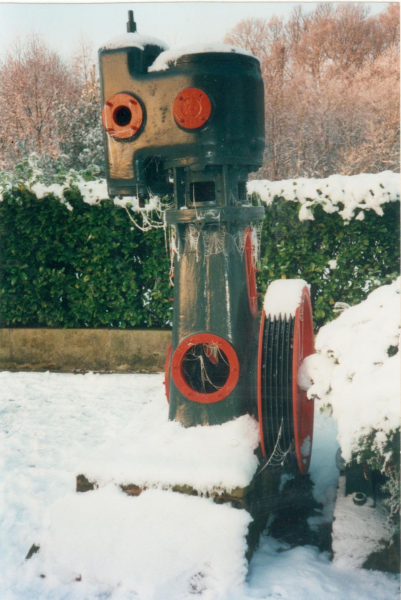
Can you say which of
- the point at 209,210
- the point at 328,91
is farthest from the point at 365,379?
the point at 328,91

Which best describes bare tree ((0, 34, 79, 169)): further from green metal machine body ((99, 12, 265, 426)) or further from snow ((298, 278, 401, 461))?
snow ((298, 278, 401, 461))

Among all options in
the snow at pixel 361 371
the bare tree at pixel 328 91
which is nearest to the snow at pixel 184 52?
the bare tree at pixel 328 91

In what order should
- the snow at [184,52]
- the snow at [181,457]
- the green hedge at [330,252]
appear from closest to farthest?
1. the snow at [181,457]
2. the snow at [184,52]
3. the green hedge at [330,252]

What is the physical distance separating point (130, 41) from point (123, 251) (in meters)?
2.95

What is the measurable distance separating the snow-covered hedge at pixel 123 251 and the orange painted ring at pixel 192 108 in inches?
99.6

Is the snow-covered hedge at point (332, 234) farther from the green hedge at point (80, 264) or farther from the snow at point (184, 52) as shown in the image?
the snow at point (184, 52)

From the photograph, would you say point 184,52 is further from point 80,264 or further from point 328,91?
point 328,91

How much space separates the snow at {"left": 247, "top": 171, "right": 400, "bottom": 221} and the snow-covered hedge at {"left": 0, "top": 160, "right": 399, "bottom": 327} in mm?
11

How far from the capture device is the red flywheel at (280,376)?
2723mm

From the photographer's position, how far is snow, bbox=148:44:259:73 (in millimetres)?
2691

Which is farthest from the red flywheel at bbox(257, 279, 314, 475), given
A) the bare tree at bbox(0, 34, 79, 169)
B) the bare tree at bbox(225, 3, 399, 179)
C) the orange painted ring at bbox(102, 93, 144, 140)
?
the bare tree at bbox(0, 34, 79, 169)

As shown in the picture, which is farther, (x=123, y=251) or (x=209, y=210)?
(x=123, y=251)

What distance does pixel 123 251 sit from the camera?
218 inches

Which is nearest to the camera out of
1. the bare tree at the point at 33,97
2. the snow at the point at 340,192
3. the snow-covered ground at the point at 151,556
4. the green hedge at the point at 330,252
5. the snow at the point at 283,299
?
the snow-covered ground at the point at 151,556
